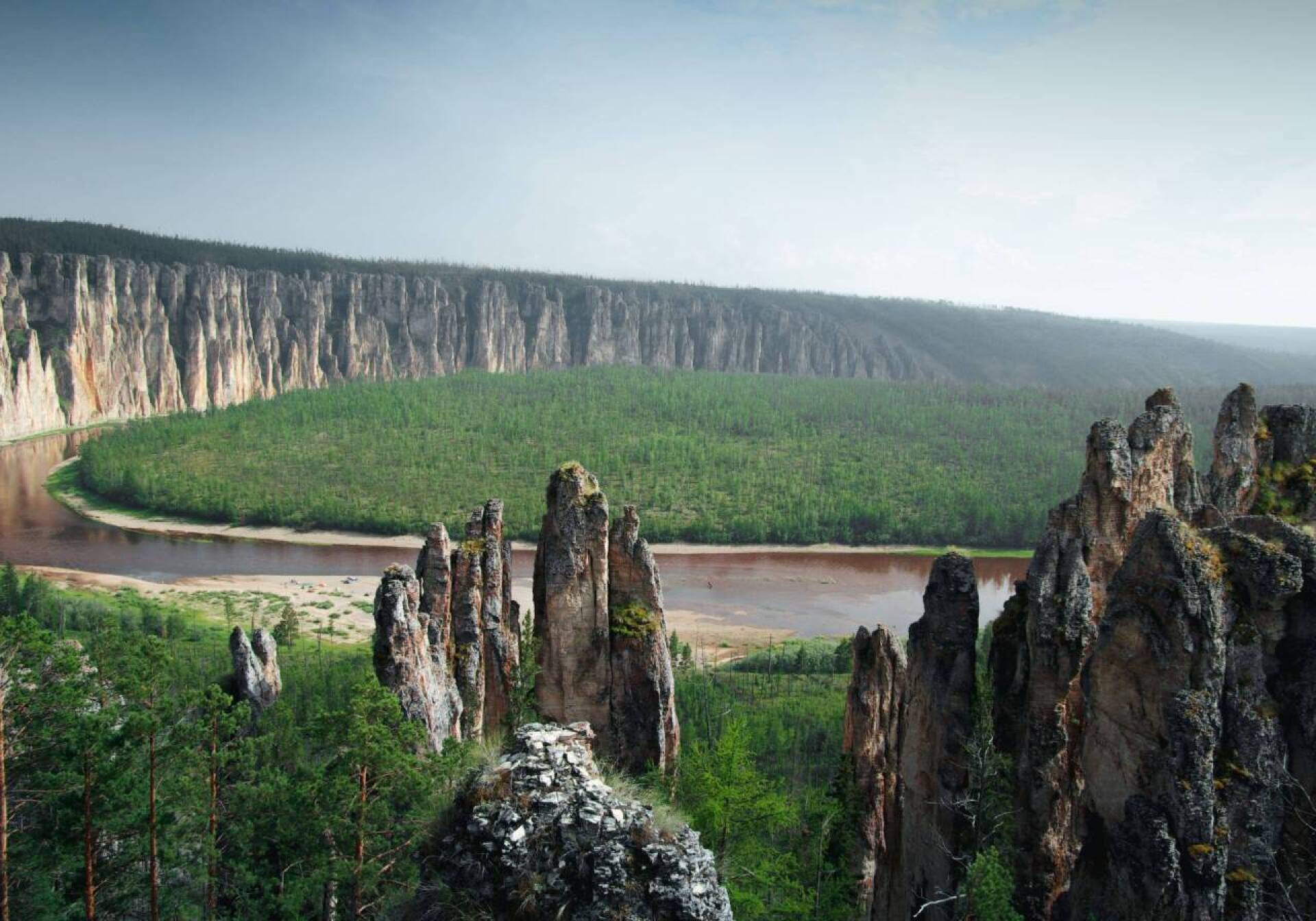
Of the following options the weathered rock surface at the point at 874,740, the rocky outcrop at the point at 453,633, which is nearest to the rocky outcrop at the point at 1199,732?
the weathered rock surface at the point at 874,740

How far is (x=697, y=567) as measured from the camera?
82.9 metres

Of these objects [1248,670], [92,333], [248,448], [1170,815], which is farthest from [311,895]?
[92,333]

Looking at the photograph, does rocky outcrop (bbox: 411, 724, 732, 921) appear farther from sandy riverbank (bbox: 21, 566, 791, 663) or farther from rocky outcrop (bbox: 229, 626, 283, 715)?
sandy riverbank (bbox: 21, 566, 791, 663)

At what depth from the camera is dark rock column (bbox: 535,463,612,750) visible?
19281 millimetres

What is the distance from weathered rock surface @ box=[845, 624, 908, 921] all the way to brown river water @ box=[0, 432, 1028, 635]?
41728mm

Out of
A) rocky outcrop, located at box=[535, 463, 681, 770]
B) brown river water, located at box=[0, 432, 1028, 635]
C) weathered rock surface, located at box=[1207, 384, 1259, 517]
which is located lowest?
brown river water, located at box=[0, 432, 1028, 635]

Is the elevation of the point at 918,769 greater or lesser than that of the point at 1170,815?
lesser

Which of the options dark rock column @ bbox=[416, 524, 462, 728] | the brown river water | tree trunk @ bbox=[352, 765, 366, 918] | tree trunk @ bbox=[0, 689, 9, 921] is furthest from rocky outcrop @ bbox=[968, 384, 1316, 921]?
the brown river water

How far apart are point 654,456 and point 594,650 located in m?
99.4

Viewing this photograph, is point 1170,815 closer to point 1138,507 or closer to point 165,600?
point 1138,507

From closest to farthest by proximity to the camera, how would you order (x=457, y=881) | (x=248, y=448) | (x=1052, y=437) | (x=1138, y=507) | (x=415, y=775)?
(x=457, y=881) < (x=415, y=775) < (x=1138, y=507) < (x=248, y=448) < (x=1052, y=437)

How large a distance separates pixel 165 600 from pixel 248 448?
57.1m

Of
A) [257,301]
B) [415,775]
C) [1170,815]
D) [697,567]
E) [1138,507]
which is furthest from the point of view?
[257,301]

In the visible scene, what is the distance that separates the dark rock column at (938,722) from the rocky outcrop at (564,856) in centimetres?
1046
